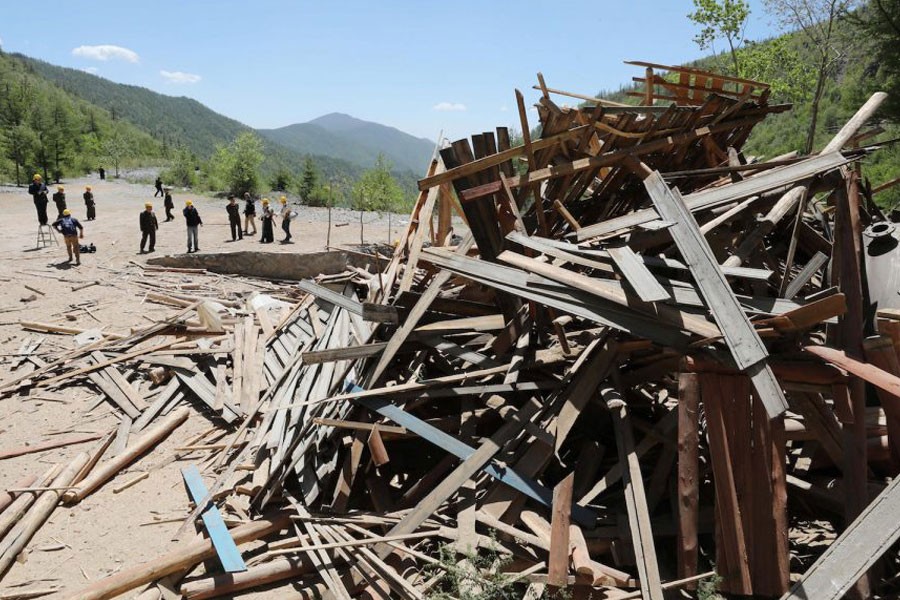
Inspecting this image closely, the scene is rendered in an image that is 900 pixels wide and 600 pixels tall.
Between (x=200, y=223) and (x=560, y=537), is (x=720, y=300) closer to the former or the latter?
(x=560, y=537)

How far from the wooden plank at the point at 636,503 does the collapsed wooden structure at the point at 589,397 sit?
0.02 meters

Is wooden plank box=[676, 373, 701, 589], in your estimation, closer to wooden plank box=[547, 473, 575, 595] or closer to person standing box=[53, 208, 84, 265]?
wooden plank box=[547, 473, 575, 595]

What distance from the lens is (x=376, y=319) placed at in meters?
5.20

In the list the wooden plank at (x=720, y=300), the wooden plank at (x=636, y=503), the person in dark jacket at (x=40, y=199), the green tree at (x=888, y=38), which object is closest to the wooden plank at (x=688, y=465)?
the wooden plank at (x=636, y=503)

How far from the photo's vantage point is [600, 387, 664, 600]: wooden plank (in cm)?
345

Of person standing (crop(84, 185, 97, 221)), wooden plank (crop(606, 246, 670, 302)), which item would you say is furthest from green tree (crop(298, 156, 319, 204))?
wooden plank (crop(606, 246, 670, 302))

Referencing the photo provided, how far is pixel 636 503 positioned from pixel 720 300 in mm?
1387

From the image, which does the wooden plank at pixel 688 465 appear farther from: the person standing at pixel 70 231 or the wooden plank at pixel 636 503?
the person standing at pixel 70 231

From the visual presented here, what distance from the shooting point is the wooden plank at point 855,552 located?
2912 mm

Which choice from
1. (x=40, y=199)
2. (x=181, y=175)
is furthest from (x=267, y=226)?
(x=181, y=175)

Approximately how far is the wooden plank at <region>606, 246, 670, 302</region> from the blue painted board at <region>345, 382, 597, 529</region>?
1557 millimetres

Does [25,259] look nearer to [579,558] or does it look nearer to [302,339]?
[302,339]

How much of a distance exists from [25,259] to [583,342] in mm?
A: 16364

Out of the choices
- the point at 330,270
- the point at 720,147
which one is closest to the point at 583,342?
the point at 720,147
